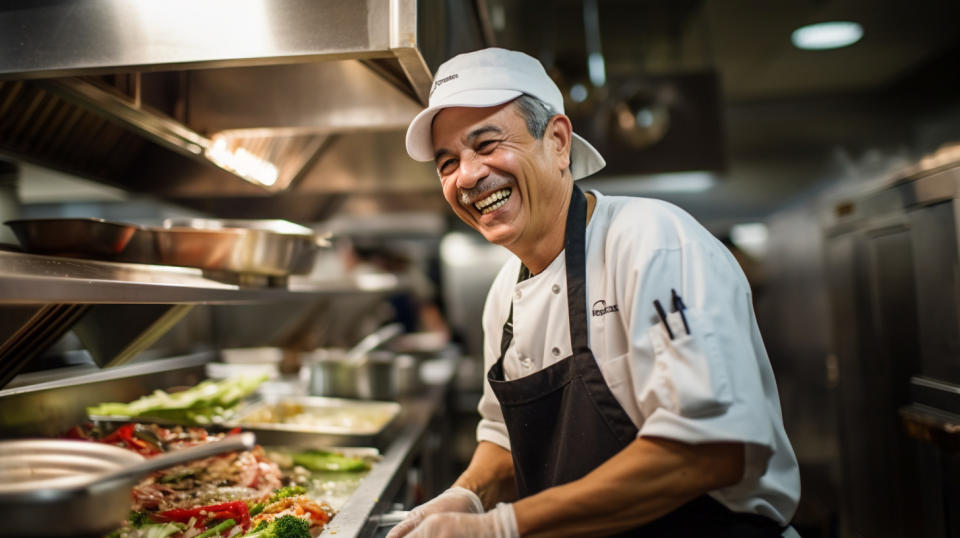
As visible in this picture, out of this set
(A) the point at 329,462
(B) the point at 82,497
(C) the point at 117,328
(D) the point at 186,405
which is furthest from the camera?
(D) the point at 186,405

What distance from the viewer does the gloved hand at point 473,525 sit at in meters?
1.19

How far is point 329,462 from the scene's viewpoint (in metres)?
2.19

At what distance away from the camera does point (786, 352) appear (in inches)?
213

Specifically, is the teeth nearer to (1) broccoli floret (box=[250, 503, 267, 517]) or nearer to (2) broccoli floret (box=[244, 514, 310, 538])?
(2) broccoli floret (box=[244, 514, 310, 538])

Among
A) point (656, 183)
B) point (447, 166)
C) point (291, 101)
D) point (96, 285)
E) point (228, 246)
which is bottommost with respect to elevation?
point (96, 285)

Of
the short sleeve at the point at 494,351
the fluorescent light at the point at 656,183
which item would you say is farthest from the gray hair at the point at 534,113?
the fluorescent light at the point at 656,183

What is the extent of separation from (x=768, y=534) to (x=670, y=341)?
0.52 metres

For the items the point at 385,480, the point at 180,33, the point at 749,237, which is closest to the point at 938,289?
the point at 385,480

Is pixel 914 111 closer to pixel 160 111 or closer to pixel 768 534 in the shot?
pixel 768 534

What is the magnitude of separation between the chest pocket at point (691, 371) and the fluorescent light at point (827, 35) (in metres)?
4.07

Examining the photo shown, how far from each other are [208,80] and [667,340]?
213cm

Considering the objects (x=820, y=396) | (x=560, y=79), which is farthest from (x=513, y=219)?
(x=820, y=396)

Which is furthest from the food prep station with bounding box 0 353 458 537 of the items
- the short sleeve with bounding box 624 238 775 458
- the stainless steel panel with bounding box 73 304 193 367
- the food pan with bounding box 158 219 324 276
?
the short sleeve with bounding box 624 238 775 458

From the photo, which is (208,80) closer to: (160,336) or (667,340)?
(160,336)
